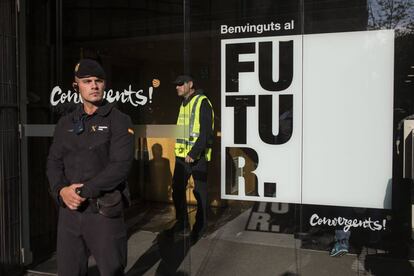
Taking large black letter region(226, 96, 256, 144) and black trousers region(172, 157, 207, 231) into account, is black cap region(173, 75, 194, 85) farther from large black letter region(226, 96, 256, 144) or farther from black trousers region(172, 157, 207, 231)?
black trousers region(172, 157, 207, 231)

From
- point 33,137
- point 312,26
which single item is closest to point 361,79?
point 312,26

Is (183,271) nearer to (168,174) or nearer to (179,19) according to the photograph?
(168,174)

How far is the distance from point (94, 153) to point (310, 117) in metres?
2.04

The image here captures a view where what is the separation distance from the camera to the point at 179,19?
459 cm

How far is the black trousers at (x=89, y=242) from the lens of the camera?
2.99m

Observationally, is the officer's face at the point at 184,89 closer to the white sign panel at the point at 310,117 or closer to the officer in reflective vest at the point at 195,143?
the officer in reflective vest at the point at 195,143

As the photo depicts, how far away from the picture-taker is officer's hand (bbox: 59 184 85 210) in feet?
9.49

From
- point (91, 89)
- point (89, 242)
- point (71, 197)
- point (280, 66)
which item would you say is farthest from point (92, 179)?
point (280, 66)

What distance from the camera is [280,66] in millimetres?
4258

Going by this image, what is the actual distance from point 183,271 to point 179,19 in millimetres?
2397

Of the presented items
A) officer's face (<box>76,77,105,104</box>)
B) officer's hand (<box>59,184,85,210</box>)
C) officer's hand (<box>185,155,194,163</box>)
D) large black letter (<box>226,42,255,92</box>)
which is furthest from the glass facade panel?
officer's hand (<box>59,184,85,210</box>)

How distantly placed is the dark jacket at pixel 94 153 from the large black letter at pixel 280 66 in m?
1.63

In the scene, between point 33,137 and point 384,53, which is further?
point 33,137

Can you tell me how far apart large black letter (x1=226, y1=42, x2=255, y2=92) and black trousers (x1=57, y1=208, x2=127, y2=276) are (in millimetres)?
1850
